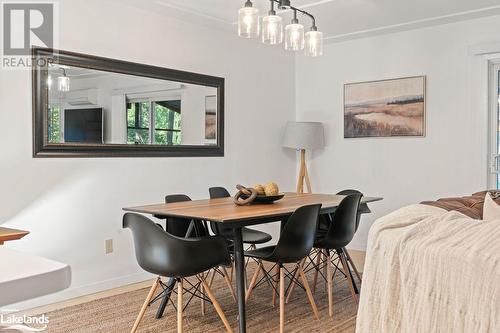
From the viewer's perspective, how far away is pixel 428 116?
4848mm

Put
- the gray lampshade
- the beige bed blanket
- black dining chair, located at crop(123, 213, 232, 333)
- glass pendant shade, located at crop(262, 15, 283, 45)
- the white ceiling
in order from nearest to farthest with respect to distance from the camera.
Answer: the beige bed blanket → black dining chair, located at crop(123, 213, 232, 333) → glass pendant shade, located at crop(262, 15, 283, 45) → the white ceiling → the gray lampshade

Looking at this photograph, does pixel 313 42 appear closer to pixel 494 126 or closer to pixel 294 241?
pixel 294 241

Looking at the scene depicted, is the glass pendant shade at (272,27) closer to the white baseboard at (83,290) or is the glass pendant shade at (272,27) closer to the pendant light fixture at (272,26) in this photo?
the pendant light fixture at (272,26)

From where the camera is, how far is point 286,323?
10.3 ft

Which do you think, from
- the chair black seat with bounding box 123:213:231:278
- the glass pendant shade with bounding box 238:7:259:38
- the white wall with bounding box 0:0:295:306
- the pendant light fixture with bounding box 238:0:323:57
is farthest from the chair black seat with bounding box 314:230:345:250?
the white wall with bounding box 0:0:295:306

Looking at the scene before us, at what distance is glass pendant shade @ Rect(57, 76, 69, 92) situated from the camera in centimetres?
361

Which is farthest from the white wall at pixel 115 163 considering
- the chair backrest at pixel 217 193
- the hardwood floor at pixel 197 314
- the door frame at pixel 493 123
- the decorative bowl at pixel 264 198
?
the door frame at pixel 493 123

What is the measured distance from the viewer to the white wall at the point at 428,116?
180 inches

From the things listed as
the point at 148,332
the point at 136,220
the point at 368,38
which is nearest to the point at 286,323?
the point at 148,332

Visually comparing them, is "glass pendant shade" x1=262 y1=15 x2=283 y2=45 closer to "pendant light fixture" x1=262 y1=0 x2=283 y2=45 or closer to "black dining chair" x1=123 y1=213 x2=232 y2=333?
"pendant light fixture" x1=262 y1=0 x2=283 y2=45

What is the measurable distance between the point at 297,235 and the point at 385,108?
2.72m

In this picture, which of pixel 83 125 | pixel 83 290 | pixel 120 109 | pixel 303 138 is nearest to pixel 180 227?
pixel 83 290

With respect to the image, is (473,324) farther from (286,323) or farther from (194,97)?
(194,97)

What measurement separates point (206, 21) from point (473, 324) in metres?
3.85
